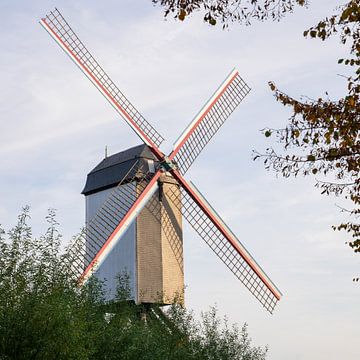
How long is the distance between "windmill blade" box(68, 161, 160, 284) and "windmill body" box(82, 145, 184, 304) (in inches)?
2.1

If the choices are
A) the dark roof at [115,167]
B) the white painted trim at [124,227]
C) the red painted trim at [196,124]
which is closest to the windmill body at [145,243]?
the dark roof at [115,167]

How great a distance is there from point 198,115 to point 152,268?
7.49 meters

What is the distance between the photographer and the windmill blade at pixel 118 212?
95.4ft

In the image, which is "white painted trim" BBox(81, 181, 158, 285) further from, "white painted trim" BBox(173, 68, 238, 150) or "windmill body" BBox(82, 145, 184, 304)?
"white painted trim" BBox(173, 68, 238, 150)

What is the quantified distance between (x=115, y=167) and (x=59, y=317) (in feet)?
49.0

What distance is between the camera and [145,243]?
96.1 ft

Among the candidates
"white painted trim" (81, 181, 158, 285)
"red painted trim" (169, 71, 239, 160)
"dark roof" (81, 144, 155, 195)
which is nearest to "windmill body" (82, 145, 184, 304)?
"dark roof" (81, 144, 155, 195)

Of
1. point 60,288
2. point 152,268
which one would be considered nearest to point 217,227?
point 152,268

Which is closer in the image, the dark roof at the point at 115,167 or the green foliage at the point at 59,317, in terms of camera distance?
the green foliage at the point at 59,317

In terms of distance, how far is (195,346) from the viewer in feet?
98.9

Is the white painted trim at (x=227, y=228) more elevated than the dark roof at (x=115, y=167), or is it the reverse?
the dark roof at (x=115, y=167)

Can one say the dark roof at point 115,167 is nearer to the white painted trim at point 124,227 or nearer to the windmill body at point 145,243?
the windmill body at point 145,243

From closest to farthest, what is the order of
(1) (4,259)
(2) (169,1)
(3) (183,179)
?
(2) (169,1) < (1) (4,259) < (3) (183,179)

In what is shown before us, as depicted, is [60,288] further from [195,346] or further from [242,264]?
[242,264]
